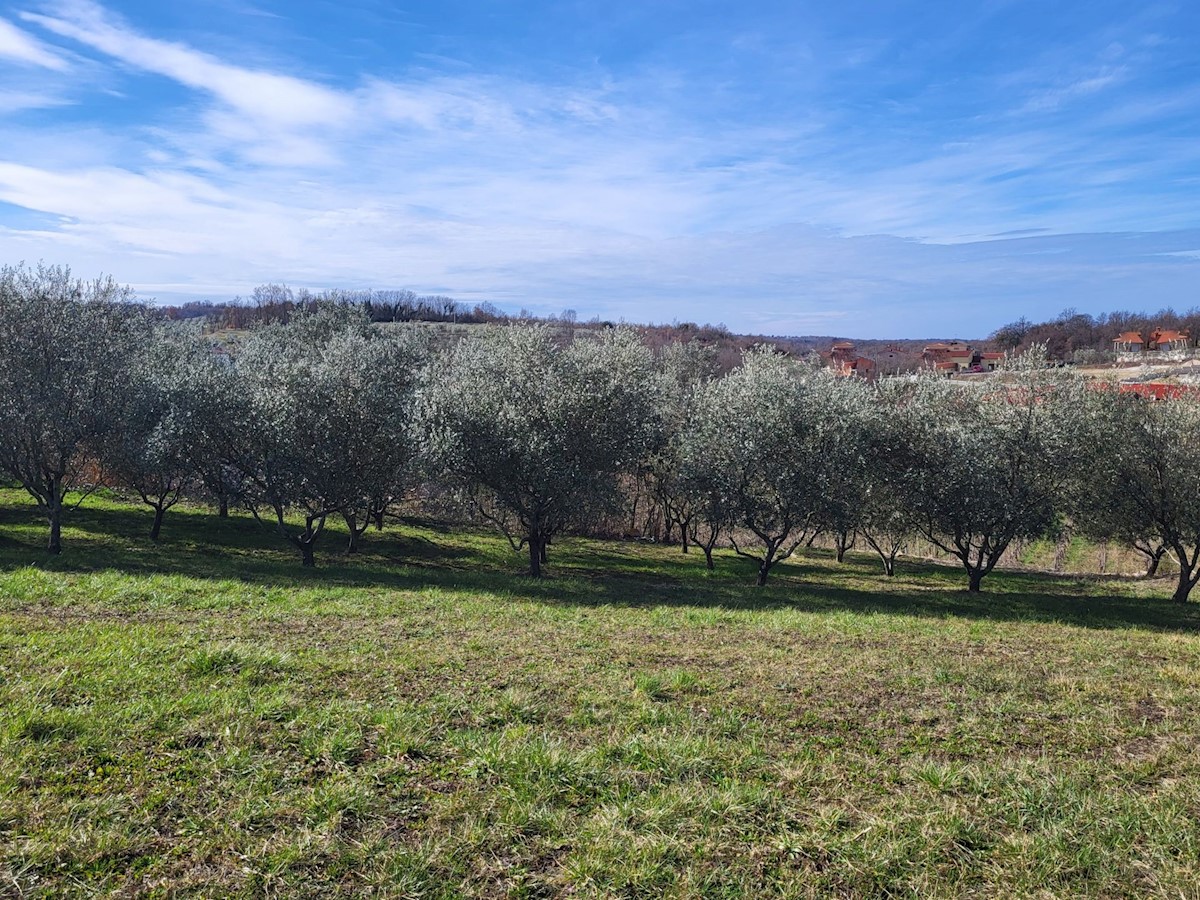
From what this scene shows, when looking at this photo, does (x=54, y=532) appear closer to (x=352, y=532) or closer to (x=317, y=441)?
(x=317, y=441)

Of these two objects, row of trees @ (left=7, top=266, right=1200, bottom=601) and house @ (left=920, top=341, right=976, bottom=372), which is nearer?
row of trees @ (left=7, top=266, right=1200, bottom=601)

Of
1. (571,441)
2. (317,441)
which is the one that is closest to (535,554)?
(571,441)

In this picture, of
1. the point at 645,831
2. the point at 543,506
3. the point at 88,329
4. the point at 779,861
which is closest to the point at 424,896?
the point at 645,831

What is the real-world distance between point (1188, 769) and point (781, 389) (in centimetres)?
1769

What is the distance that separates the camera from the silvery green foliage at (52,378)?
73.2 feet

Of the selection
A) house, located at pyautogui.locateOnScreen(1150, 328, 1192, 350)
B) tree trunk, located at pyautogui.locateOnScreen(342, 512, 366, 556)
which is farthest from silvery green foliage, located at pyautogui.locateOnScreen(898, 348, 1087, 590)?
house, located at pyautogui.locateOnScreen(1150, 328, 1192, 350)

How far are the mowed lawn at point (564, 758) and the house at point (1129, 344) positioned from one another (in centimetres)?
11285

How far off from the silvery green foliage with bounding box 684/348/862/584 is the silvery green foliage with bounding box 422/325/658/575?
249 centimetres

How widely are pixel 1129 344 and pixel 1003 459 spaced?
10638 centimetres

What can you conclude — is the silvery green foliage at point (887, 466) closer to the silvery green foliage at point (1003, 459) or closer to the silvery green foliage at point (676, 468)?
the silvery green foliage at point (1003, 459)

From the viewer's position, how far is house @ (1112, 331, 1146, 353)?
10350 centimetres

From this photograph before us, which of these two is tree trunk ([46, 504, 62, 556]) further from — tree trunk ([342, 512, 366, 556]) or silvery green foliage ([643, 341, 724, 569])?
silvery green foliage ([643, 341, 724, 569])

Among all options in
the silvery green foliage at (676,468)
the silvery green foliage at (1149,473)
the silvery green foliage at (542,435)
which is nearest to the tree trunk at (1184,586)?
the silvery green foliage at (1149,473)

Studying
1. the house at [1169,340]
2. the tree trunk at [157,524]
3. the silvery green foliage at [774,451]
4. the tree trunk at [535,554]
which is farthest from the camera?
the house at [1169,340]
